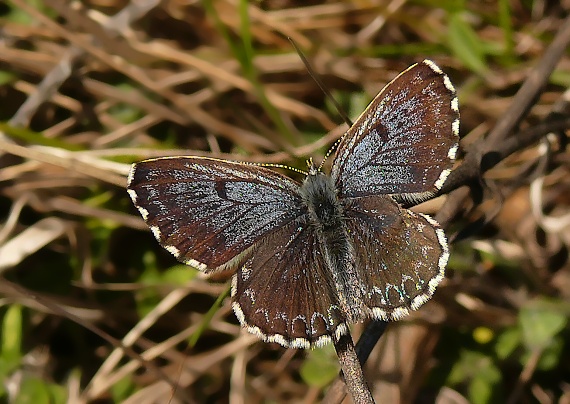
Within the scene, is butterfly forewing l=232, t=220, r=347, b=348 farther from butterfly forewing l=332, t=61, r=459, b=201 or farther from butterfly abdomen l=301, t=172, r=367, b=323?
butterfly forewing l=332, t=61, r=459, b=201

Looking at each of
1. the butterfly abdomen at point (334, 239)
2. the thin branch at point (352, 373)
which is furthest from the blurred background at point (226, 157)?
the thin branch at point (352, 373)

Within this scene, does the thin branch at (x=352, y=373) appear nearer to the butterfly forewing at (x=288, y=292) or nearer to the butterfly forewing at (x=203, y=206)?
the butterfly forewing at (x=288, y=292)

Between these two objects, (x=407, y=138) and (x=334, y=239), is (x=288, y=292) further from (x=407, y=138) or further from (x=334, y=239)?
(x=407, y=138)

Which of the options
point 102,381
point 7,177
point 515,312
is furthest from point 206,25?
point 515,312

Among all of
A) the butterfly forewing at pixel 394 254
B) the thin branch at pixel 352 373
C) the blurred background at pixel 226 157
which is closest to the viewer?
the thin branch at pixel 352 373

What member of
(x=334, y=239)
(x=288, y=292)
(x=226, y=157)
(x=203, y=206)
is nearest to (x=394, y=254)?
(x=334, y=239)
